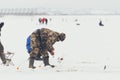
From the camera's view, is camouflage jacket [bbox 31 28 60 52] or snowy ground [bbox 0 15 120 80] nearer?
snowy ground [bbox 0 15 120 80]

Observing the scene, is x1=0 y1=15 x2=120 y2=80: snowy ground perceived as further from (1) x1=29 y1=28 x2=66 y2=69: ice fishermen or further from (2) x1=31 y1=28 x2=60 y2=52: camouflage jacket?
(2) x1=31 y1=28 x2=60 y2=52: camouflage jacket

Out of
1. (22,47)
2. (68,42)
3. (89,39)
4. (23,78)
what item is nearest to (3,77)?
(23,78)

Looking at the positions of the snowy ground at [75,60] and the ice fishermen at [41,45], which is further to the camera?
the ice fishermen at [41,45]

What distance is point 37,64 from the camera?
17953 mm

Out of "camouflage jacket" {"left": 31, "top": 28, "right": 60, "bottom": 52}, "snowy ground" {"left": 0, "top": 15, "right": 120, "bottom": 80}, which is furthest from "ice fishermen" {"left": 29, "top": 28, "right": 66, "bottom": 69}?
"snowy ground" {"left": 0, "top": 15, "right": 120, "bottom": 80}

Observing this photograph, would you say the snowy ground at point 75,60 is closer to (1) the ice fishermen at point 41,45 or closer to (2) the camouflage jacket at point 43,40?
(1) the ice fishermen at point 41,45

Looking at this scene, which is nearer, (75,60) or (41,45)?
(41,45)

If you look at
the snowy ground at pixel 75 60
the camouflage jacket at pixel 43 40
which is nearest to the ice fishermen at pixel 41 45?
the camouflage jacket at pixel 43 40

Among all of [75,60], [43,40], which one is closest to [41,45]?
[43,40]

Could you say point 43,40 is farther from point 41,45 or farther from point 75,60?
point 75,60

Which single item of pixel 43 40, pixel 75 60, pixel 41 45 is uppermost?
pixel 43 40

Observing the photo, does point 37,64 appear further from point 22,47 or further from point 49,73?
point 22,47

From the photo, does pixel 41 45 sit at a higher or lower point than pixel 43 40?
lower

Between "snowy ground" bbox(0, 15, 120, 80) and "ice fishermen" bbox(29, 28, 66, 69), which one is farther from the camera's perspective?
"ice fishermen" bbox(29, 28, 66, 69)
